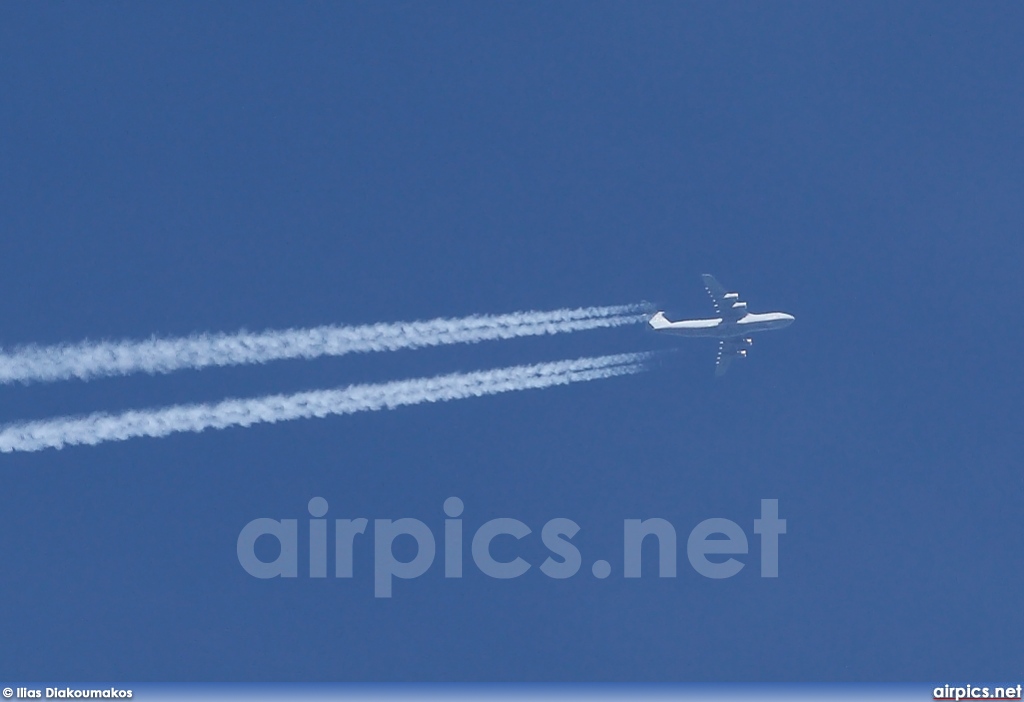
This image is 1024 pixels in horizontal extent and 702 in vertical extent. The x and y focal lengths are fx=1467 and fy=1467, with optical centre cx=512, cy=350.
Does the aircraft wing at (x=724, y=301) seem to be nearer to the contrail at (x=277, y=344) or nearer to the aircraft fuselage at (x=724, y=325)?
the aircraft fuselage at (x=724, y=325)

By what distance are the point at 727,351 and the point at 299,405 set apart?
2423 centimetres

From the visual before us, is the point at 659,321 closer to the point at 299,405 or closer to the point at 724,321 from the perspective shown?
the point at 724,321

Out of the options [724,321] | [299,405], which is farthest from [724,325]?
[299,405]

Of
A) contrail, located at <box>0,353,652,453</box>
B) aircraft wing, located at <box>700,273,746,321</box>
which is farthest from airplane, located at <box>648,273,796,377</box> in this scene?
contrail, located at <box>0,353,652,453</box>

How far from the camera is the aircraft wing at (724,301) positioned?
76562 mm

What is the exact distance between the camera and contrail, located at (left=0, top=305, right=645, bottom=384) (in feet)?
203

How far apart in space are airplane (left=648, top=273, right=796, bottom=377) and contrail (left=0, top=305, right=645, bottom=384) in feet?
8.87

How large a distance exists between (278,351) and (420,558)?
13431 millimetres

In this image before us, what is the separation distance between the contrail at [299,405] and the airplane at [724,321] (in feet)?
11.6

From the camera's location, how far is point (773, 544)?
7656 centimetres

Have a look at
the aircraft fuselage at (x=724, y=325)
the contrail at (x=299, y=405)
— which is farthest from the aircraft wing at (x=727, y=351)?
the contrail at (x=299, y=405)

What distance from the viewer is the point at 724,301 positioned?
251 ft

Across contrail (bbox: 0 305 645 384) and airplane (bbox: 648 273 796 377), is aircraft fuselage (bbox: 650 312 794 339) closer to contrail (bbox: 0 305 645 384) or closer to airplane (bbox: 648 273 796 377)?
airplane (bbox: 648 273 796 377)

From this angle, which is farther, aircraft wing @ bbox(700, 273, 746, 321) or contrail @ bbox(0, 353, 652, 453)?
aircraft wing @ bbox(700, 273, 746, 321)
